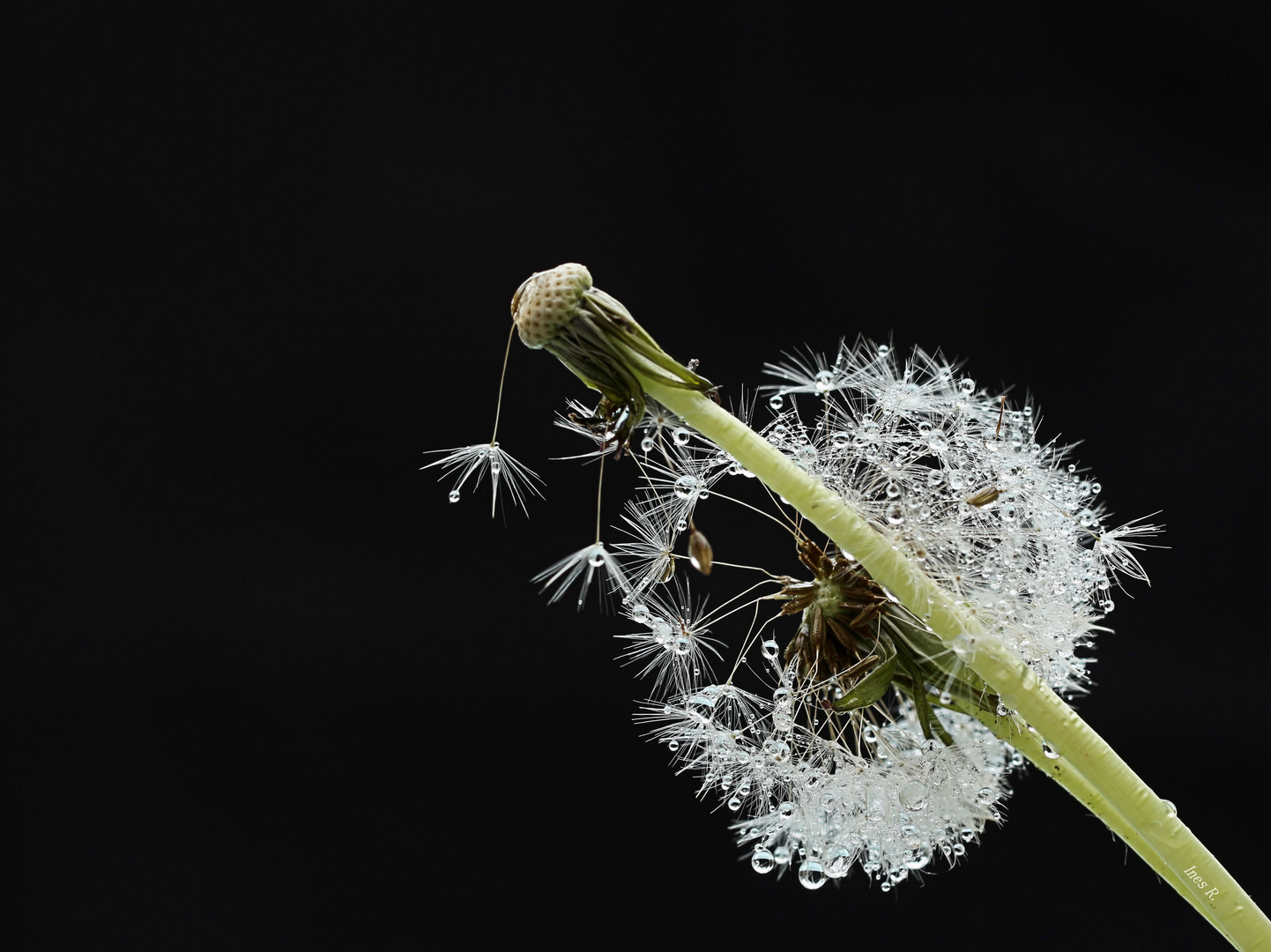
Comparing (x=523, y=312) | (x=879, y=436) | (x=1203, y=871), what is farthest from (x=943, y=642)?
(x=523, y=312)

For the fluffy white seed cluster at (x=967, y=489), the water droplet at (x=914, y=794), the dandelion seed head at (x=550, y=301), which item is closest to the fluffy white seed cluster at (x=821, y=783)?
the water droplet at (x=914, y=794)

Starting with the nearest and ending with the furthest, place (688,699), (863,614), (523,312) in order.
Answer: (523,312) → (863,614) → (688,699)

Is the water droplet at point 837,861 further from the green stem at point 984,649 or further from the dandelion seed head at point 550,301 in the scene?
the dandelion seed head at point 550,301

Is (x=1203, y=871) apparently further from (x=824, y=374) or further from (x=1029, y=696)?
Result: (x=824, y=374)

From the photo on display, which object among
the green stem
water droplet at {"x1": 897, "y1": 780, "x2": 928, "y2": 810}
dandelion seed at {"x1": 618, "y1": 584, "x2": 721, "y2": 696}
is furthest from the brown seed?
water droplet at {"x1": 897, "y1": 780, "x2": 928, "y2": 810}

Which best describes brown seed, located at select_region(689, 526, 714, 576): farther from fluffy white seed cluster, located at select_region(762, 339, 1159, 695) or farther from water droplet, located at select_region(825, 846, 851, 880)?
water droplet, located at select_region(825, 846, 851, 880)

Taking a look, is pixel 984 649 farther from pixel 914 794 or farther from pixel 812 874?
pixel 812 874
